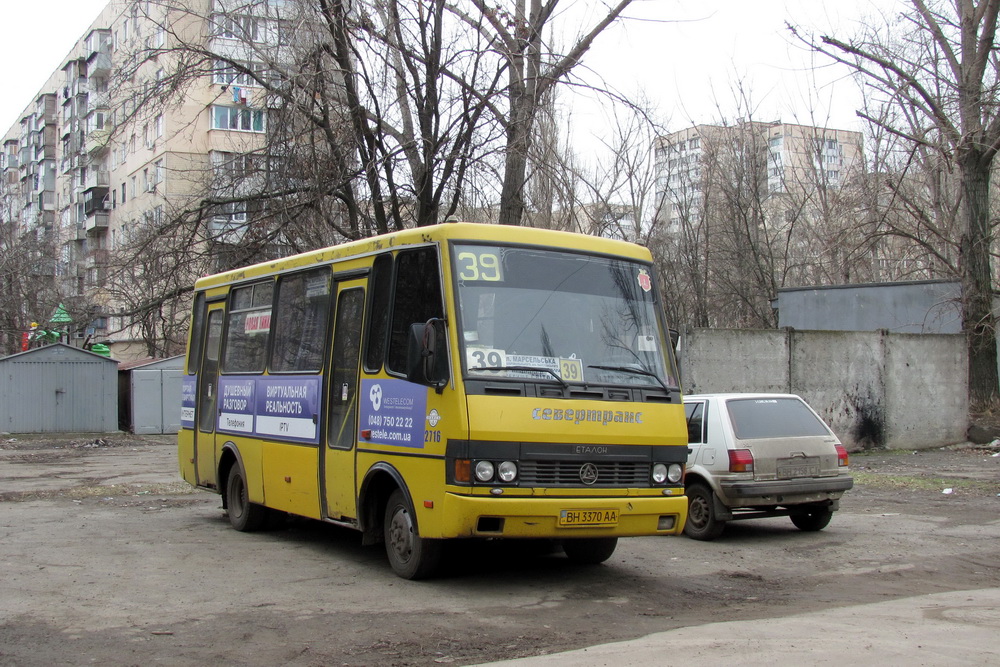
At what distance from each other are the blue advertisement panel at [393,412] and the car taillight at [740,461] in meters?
4.04

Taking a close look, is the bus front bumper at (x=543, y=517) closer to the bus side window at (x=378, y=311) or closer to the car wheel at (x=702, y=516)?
the bus side window at (x=378, y=311)

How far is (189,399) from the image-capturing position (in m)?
13.4

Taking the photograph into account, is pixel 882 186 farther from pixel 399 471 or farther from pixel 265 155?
pixel 399 471

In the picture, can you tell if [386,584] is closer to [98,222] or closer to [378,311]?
[378,311]

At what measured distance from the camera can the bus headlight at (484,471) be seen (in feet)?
25.3

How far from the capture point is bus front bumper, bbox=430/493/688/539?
769 cm

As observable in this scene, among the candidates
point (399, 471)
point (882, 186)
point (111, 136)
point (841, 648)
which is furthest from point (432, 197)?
point (882, 186)

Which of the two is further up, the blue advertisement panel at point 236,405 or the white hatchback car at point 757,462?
the blue advertisement panel at point 236,405

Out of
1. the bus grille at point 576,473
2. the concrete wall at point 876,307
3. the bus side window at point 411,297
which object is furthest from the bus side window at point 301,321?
the concrete wall at point 876,307

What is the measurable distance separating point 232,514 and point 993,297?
20.7m

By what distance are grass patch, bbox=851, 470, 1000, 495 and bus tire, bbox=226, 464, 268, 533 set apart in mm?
9691

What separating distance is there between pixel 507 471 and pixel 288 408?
349cm

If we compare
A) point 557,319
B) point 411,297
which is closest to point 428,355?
point 411,297

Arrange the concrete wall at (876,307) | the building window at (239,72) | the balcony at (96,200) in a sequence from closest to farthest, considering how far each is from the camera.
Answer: the building window at (239,72), the concrete wall at (876,307), the balcony at (96,200)
